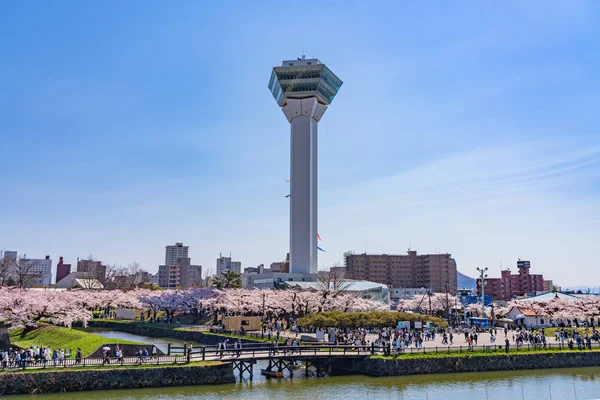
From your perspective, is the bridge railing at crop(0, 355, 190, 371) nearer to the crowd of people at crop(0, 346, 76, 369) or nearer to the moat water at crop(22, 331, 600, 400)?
the crowd of people at crop(0, 346, 76, 369)

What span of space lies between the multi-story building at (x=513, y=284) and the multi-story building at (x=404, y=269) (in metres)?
15.4

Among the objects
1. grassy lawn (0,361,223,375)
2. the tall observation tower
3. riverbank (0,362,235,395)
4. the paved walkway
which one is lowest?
riverbank (0,362,235,395)

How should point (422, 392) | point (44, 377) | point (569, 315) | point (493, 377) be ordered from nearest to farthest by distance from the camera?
1. point (44, 377)
2. point (422, 392)
3. point (493, 377)
4. point (569, 315)

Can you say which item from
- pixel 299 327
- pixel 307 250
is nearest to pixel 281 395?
pixel 299 327

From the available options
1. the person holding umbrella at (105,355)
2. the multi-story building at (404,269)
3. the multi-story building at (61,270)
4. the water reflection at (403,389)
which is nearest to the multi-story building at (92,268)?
the multi-story building at (61,270)

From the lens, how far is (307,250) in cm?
11731

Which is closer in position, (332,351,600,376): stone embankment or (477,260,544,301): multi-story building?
(332,351,600,376): stone embankment

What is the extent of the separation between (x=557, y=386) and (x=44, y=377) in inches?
1427

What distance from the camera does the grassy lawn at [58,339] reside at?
149 feet

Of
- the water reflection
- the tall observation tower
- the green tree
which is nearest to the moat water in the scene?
the water reflection

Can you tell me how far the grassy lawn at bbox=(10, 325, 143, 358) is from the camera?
4538 centimetres

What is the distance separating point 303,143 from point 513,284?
88369 mm

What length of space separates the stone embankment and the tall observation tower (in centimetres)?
7401

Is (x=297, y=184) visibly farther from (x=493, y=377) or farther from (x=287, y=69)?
(x=493, y=377)
